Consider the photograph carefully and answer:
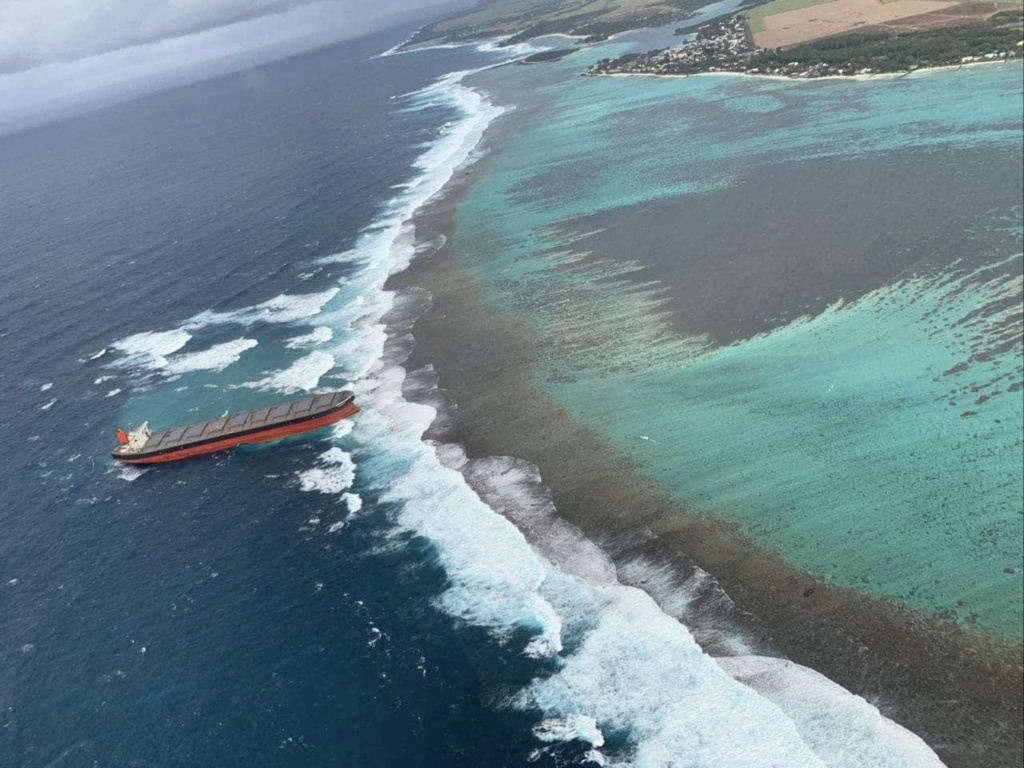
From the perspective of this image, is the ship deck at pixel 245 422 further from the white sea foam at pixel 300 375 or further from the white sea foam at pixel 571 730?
the white sea foam at pixel 571 730

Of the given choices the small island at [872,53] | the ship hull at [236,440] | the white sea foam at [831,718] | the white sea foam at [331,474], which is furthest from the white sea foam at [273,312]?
the small island at [872,53]

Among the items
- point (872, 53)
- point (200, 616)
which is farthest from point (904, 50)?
point (200, 616)

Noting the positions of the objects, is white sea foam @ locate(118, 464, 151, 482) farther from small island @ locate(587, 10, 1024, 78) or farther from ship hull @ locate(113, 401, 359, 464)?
small island @ locate(587, 10, 1024, 78)

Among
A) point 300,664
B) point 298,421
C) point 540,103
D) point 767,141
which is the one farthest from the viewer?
point 540,103

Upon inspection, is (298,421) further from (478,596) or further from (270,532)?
(478,596)

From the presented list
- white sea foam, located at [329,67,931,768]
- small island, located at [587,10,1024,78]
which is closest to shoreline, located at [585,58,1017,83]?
small island, located at [587,10,1024,78]

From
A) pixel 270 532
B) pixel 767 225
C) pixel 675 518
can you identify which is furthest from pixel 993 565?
pixel 767 225
